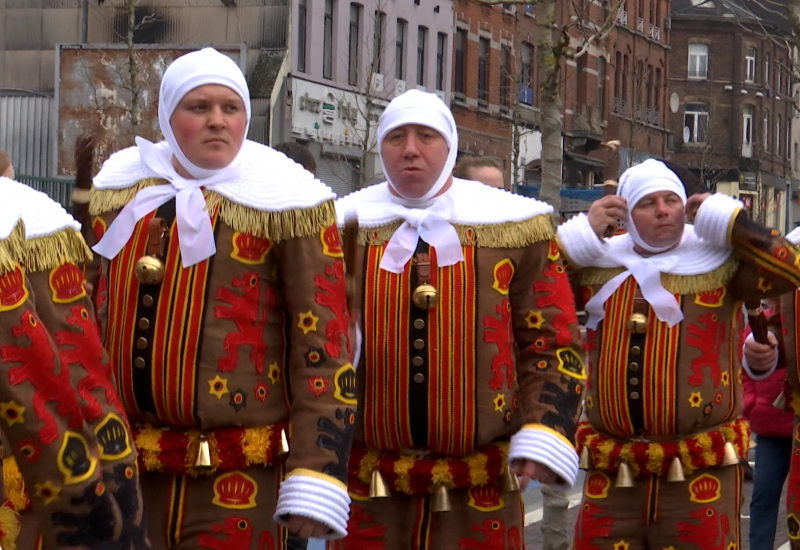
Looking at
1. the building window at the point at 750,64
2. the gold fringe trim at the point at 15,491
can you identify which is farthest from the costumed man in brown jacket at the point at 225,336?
the building window at the point at 750,64

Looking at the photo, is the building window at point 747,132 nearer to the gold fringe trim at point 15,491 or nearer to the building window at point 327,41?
the building window at point 327,41

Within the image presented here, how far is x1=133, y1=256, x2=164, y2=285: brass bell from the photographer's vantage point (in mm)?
4160

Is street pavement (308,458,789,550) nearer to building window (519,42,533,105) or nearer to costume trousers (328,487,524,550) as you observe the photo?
costume trousers (328,487,524,550)

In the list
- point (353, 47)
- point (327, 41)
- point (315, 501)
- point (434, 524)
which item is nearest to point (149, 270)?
point (315, 501)

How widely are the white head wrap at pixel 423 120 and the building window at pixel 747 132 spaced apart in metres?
62.1

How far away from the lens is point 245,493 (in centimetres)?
418

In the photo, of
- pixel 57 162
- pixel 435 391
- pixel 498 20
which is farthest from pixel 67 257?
pixel 498 20

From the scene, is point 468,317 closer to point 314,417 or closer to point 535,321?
point 535,321

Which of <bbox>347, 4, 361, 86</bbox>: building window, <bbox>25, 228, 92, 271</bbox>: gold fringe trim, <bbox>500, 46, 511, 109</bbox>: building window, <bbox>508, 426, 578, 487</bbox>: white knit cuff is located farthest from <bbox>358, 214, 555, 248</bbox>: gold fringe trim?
<bbox>500, 46, 511, 109</bbox>: building window

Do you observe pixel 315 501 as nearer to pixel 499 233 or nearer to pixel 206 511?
pixel 206 511

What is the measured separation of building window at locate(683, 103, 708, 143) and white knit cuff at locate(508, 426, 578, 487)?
6122 cm

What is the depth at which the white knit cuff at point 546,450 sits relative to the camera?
4668 millimetres

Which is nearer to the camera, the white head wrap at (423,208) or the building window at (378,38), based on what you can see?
the white head wrap at (423,208)

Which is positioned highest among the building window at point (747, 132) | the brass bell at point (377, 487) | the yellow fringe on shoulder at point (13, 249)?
the building window at point (747, 132)
